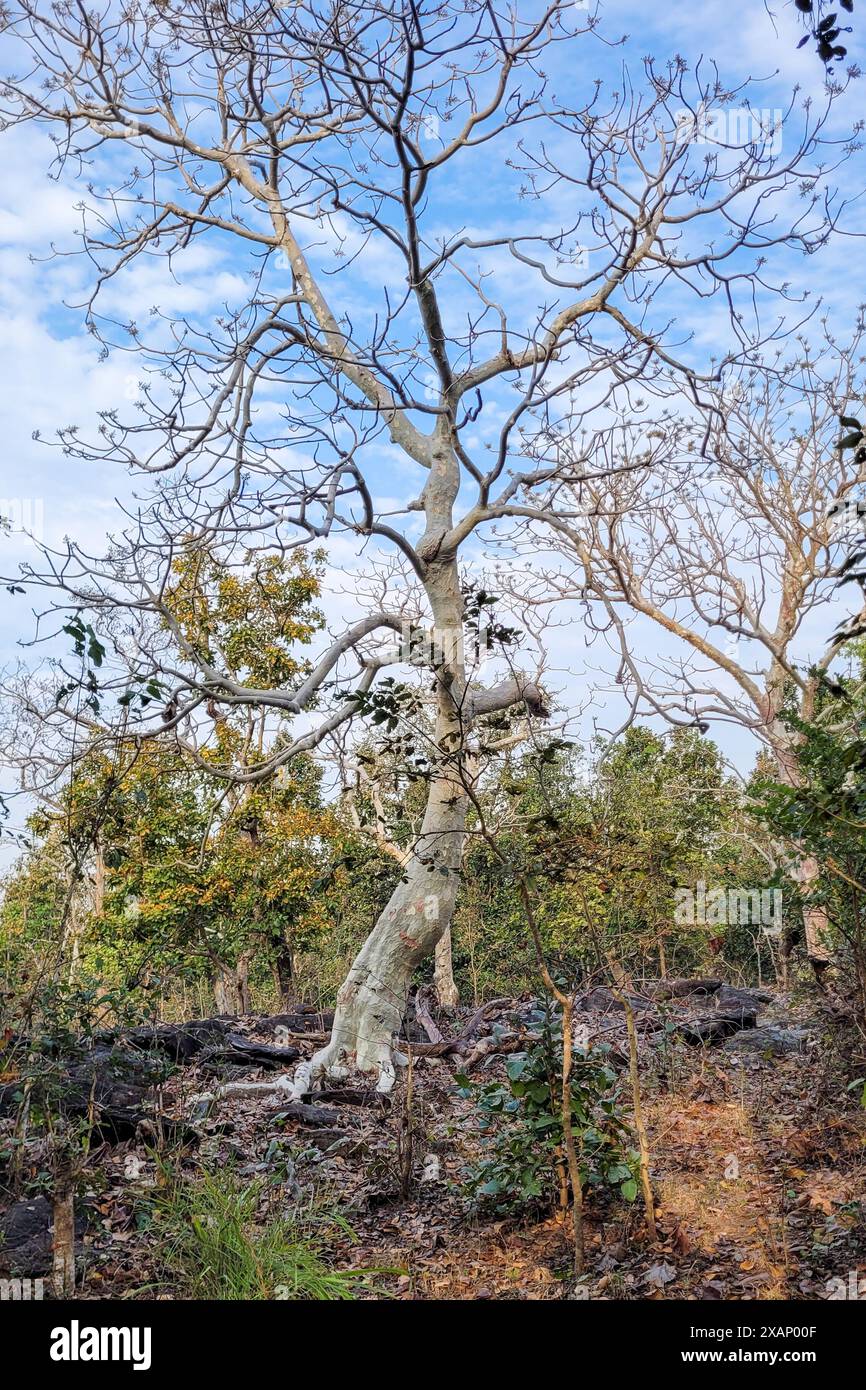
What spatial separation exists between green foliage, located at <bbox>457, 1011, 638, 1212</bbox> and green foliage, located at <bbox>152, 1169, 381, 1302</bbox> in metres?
0.65

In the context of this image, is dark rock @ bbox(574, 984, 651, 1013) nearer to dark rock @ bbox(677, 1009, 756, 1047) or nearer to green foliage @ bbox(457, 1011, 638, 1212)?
dark rock @ bbox(677, 1009, 756, 1047)

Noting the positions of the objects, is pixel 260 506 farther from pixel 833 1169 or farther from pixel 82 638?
pixel 833 1169

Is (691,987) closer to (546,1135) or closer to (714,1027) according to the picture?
(714,1027)

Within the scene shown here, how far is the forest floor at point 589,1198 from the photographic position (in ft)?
12.4

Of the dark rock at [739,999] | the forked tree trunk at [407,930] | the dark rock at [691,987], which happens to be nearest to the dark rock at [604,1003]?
the dark rock at [691,987]

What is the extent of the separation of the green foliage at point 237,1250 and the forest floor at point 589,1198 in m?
0.08

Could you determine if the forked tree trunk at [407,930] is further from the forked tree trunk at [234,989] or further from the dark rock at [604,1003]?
the forked tree trunk at [234,989]

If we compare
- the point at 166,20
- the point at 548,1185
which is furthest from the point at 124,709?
the point at 166,20

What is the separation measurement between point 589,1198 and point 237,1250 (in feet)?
4.63

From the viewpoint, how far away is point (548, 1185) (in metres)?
4.38

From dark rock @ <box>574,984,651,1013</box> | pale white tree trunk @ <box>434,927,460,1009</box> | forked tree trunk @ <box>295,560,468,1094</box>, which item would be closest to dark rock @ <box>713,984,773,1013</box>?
dark rock @ <box>574,984,651,1013</box>
